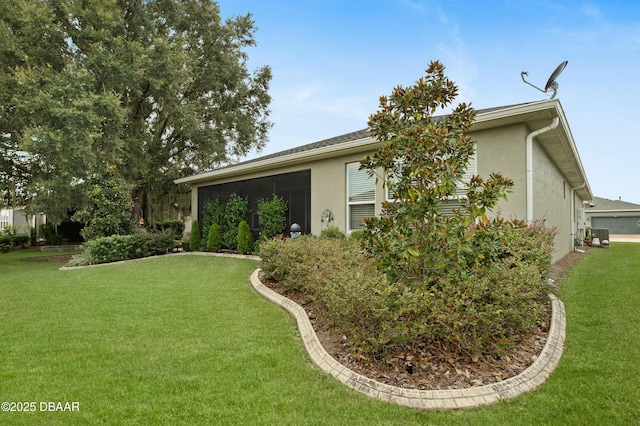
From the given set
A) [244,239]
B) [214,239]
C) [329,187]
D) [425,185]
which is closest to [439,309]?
[425,185]

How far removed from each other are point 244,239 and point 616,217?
109 feet

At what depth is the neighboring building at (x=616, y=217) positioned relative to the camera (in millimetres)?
28681

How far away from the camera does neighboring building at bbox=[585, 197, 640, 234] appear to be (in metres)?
28.7

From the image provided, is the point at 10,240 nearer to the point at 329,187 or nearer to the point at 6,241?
the point at 6,241

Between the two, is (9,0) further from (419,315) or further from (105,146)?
(419,315)

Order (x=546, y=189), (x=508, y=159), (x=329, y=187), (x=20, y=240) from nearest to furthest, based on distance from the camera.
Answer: (x=508, y=159)
(x=546, y=189)
(x=329, y=187)
(x=20, y=240)

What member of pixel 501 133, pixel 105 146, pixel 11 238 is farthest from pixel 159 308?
pixel 11 238

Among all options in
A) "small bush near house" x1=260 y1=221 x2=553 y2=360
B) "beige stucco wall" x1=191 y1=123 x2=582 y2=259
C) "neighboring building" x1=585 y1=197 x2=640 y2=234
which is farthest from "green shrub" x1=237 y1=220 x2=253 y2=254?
"neighboring building" x1=585 y1=197 x2=640 y2=234

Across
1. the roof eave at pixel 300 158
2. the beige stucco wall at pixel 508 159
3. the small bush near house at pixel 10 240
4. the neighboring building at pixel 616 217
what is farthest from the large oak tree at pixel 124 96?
the neighboring building at pixel 616 217

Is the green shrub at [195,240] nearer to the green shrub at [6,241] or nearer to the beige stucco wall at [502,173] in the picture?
the beige stucco wall at [502,173]

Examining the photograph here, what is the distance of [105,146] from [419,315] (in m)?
13.3

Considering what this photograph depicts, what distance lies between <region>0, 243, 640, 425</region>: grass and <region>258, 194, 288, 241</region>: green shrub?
16.4 ft

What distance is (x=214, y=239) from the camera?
1216 cm

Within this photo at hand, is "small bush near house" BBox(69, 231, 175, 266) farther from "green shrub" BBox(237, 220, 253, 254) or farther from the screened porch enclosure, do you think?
"green shrub" BBox(237, 220, 253, 254)
